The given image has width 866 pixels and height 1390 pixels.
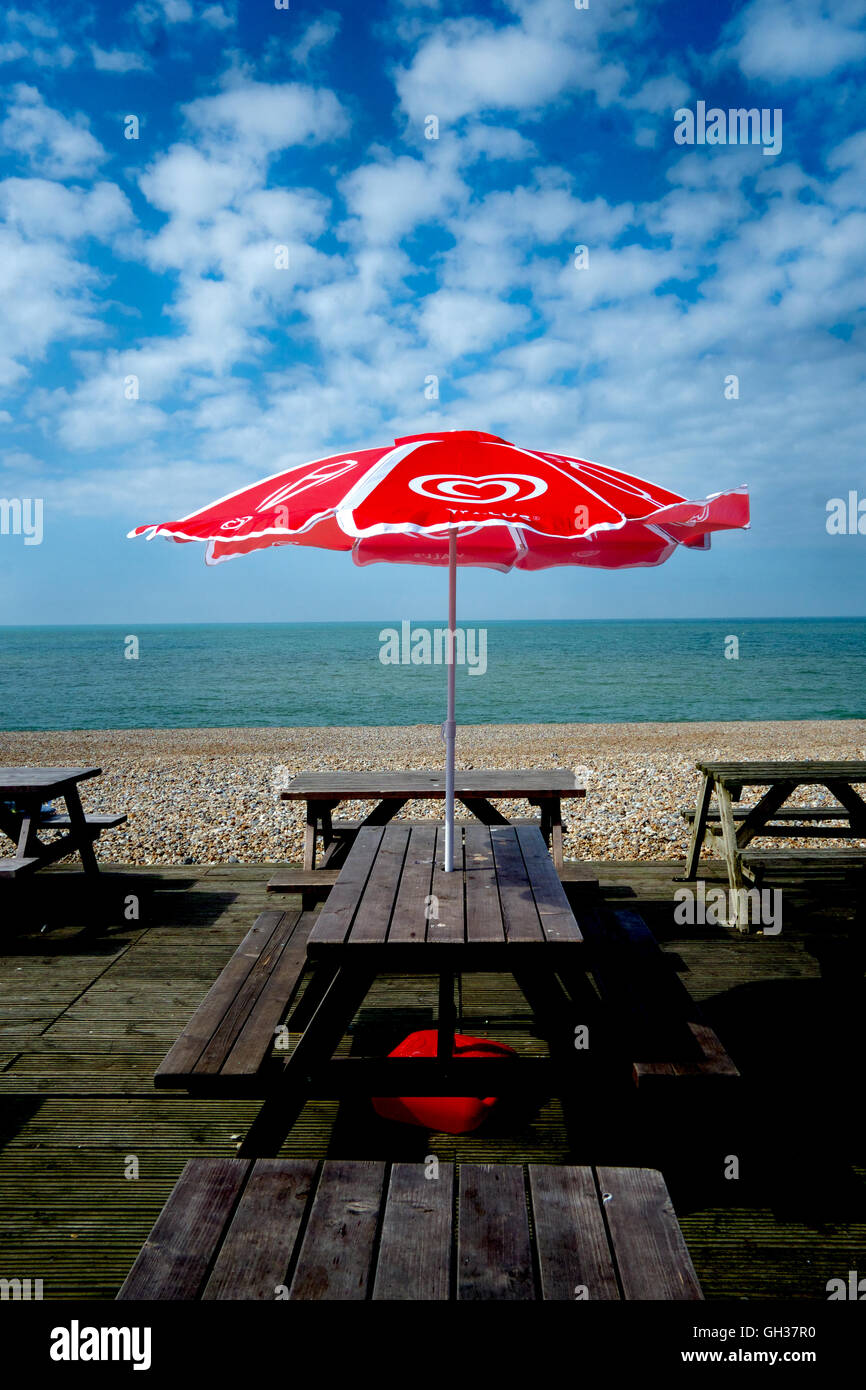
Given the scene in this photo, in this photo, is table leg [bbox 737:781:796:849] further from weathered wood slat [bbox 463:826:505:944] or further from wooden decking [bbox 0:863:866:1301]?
weathered wood slat [bbox 463:826:505:944]

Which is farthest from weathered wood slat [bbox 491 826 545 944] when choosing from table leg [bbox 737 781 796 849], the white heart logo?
table leg [bbox 737 781 796 849]

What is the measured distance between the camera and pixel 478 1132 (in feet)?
9.92

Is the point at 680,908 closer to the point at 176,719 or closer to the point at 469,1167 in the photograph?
the point at 469,1167

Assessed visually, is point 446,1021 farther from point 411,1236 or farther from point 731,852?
point 731,852

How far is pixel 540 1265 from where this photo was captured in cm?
154

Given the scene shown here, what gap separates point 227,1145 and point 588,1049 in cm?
142

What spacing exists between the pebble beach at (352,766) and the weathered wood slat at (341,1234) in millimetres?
5276

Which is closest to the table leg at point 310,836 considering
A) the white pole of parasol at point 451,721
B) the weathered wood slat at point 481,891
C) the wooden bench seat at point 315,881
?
the wooden bench seat at point 315,881

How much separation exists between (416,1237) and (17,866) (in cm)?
433

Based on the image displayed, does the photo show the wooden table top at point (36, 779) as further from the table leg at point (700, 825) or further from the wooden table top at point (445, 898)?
the table leg at point (700, 825)

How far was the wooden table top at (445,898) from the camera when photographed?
2605 millimetres

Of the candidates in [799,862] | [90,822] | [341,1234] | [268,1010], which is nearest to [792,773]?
[799,862]

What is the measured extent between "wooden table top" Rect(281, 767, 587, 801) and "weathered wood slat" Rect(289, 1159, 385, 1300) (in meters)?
3.15

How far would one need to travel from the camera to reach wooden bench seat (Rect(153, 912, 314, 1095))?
8.33 ft
